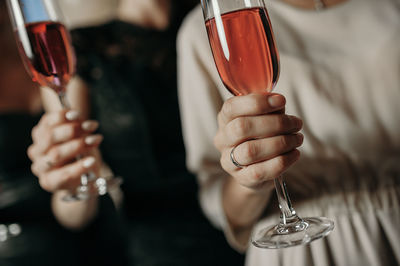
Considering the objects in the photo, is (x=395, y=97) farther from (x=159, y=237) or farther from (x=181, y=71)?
(x=159, y=237)

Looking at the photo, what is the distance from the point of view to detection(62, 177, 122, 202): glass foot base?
33.6 inches

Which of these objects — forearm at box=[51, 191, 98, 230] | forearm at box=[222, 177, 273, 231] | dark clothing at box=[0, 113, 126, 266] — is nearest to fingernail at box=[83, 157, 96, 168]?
forearm at box=[222, 177, 273, 231]

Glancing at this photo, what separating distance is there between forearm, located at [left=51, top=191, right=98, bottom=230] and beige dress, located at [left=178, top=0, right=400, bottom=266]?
22.4 inches

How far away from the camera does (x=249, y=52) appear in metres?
0.59

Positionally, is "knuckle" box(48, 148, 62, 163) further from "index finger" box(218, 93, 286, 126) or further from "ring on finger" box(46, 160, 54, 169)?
"index finger" box(218, 93, 286, 126)

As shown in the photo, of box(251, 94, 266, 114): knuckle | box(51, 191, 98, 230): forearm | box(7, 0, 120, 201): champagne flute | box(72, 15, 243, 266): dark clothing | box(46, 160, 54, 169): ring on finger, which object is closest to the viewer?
box(251, 94, 266, 114): knuckle

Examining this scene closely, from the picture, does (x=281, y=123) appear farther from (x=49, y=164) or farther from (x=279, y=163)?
(x=49, y=164)

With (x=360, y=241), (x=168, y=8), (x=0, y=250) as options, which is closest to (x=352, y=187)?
(x=360, y=241)

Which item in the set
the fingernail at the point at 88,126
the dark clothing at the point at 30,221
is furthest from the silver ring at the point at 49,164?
the dark clothing at the point at 30,221

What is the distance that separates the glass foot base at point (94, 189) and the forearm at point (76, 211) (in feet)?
1.53

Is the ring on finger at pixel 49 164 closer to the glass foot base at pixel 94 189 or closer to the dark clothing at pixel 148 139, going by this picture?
the glass foot base at pixel 94 189

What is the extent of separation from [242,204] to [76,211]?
26.9 inches

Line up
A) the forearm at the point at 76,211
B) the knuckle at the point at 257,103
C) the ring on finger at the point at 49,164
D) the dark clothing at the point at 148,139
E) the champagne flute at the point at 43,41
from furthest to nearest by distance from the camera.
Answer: the dark clothing at the point at 148,139, the forearm at the point at 76,211, the ring on finger at the point at 49,164, the champagne flute at the point at 43,41, the knuckle at the point at 257,103

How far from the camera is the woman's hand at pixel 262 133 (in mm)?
571
